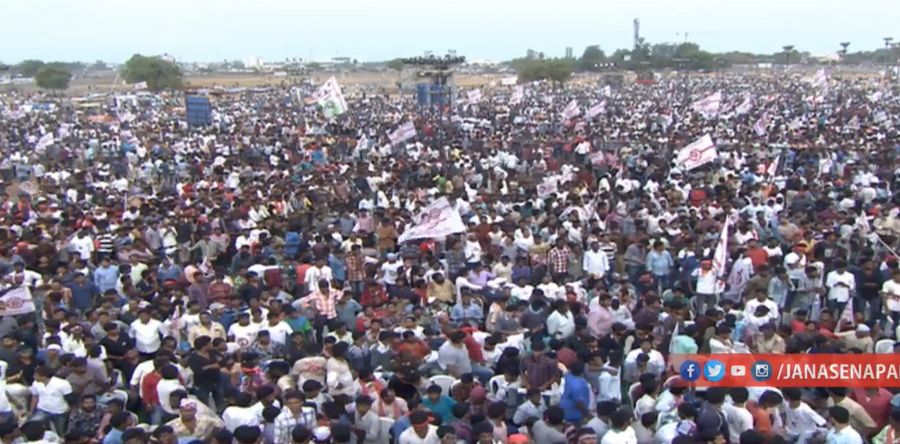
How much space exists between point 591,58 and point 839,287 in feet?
330

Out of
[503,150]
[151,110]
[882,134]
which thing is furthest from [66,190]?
[151,110]

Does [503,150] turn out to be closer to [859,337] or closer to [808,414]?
[859,337]

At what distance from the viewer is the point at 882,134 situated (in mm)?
27203

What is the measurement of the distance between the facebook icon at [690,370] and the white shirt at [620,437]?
125cm

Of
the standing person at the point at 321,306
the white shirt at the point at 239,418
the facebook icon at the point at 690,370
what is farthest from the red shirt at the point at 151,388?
the facebook icon at the point at 690,370

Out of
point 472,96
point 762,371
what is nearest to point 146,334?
point 762,371

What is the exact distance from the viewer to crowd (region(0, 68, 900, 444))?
6434 mm

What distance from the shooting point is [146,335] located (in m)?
8.38

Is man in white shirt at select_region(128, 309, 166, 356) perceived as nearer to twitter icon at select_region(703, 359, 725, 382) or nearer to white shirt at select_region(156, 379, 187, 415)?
white shirt at select_region(156, 379, 187, 415)

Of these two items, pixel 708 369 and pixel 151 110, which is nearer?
→ pixel 708 369

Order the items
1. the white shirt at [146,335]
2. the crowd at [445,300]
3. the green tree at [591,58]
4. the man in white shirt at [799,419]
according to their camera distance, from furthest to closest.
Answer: the green tree at [591,58], the white shirt at [146,335], the crowd at [445,300], the man in white shirt at [799,419]

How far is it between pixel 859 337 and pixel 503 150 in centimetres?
1620

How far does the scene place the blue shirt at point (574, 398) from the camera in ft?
22.7

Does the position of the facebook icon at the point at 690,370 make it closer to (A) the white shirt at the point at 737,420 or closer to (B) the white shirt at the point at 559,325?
(A) the white shirt at the point at 737,420
